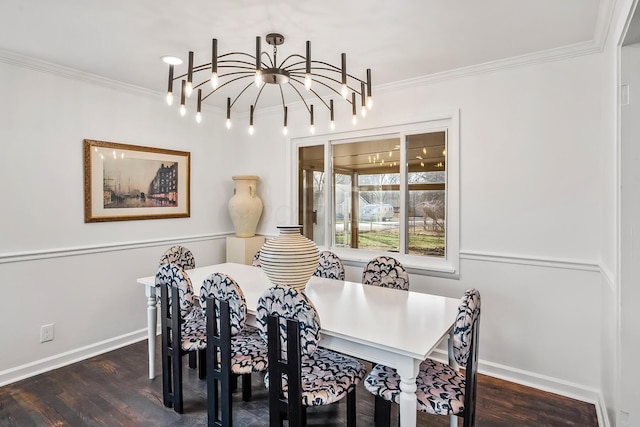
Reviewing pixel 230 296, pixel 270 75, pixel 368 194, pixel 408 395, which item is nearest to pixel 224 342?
pixel 230 296

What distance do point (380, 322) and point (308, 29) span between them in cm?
182

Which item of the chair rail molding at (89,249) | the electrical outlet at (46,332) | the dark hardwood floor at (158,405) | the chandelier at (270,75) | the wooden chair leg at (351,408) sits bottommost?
the dark hardwood floor at (158,405)

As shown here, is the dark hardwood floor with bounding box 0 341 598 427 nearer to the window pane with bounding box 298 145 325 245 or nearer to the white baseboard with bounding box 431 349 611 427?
the white baseboard with bounding box 431 349 611 427

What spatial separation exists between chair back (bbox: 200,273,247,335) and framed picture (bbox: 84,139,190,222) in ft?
5.96

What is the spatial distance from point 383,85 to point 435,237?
1.48 meters

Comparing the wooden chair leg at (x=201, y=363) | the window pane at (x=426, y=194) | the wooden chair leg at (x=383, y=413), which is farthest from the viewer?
the window pane at (x=426, y=194)

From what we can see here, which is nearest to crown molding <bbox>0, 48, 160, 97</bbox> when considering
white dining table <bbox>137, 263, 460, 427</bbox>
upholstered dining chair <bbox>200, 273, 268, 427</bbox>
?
white dining table <bbox>137, 263, 460, 427</bbox>

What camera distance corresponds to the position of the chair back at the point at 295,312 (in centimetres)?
168

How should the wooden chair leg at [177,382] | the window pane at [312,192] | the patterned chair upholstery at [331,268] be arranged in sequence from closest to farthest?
1. the wooden chair leg at [177,382]
2. the patterned chair upholstery at [331,268]
3. the window pane at [312,192]

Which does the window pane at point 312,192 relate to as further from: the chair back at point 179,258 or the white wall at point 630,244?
the white wall at point 630,244

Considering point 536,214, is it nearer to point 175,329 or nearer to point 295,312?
point 295,312

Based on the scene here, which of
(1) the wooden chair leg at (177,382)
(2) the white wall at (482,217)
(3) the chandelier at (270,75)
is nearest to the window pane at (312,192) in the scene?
(3) the chandelier at (270,75)

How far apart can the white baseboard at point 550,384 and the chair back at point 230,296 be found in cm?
208

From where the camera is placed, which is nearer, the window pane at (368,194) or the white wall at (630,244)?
the white wall at (630,244)
